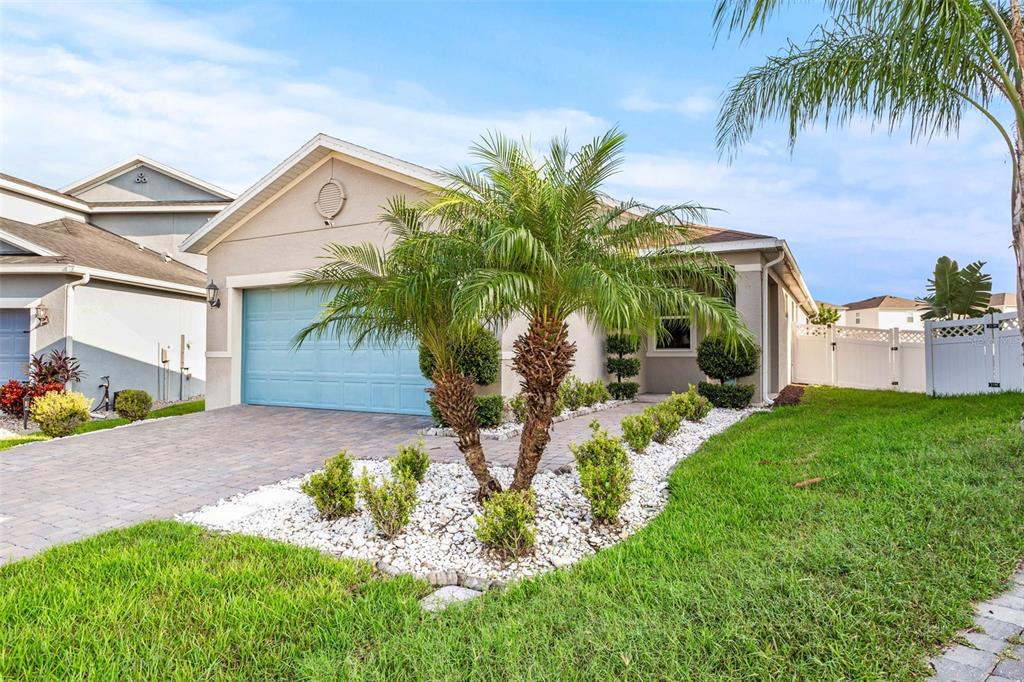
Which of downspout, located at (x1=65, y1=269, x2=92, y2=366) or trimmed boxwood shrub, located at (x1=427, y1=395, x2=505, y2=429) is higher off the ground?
downspout, located at (x1=65, y1=269, x2=92, y2=366)

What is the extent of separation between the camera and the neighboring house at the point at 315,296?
11094 mm

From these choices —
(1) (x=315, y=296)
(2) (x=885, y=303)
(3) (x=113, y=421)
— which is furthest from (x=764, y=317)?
(2) (x=885, y=303)

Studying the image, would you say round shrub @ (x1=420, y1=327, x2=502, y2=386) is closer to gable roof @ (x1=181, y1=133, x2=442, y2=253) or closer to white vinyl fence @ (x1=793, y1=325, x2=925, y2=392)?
gable roof @ (x1=181, y1=133, x2=442, y2=253)

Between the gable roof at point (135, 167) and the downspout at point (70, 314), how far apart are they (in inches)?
306

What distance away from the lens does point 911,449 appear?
6215 mm

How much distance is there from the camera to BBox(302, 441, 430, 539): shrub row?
478cm

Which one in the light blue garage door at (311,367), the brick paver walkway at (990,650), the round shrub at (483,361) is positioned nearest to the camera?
the brick paver walkway at (990,650)

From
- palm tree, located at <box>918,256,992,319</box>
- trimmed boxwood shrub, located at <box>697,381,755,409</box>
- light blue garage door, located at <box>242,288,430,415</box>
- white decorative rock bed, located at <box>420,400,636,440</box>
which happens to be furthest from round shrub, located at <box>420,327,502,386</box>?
palm tree, located at <box>918,256,992,319</box>

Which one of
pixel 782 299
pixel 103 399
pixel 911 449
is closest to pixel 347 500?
pixel 911 449

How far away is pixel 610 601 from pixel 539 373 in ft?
6.72

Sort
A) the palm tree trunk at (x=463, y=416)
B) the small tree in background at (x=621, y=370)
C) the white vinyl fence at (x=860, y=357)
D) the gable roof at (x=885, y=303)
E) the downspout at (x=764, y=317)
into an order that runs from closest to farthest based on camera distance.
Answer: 1. the palm tree trunk at (x=463, y=416)
2. the downspout at (x=764, y=317)
3. the small tree in background at (x=621, y=370)
4. the white vinyl fence at (x=860, y=357)
5. the gable roof at (x=885, y=303)

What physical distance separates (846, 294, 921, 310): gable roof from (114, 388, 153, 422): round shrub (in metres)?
42.9

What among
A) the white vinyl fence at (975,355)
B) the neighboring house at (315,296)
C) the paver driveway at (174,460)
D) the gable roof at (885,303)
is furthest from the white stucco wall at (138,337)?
the gable roof at (885,303)

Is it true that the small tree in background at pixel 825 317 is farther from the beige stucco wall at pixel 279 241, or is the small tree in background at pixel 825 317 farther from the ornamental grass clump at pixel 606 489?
the ornamental grass clump at pixel 606 489
